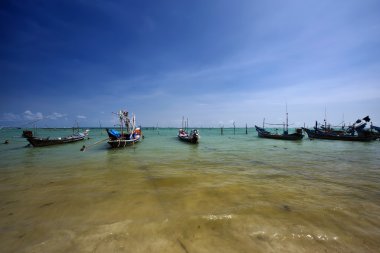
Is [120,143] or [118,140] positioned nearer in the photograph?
[118,140]

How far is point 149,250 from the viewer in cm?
338

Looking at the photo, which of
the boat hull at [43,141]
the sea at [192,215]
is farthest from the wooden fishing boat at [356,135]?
the boat hull at [43,141]

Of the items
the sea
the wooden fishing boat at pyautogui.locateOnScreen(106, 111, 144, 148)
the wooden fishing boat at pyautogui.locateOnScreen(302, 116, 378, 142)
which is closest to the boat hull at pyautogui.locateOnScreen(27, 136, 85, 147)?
the wooden fishing boat at pyautogui.locateOnScreen(106, 111, 144, 148)

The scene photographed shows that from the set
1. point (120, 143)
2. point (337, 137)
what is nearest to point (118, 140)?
point (120, 143)

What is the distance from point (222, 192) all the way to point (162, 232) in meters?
3.39

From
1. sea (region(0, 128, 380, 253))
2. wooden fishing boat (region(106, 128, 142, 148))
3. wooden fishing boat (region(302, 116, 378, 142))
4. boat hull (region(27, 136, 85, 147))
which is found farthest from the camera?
wooden fishing boat (region(302, 116, 378, 142))

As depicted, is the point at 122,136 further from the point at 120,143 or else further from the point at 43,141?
the point at 43,141

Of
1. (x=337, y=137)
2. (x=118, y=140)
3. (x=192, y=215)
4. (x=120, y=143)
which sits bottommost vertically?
(x=192, y=215)

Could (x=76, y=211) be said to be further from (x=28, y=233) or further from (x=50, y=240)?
(x=50, y=240)

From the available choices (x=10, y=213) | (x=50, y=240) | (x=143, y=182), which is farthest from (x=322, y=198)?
(x=10, y=213)

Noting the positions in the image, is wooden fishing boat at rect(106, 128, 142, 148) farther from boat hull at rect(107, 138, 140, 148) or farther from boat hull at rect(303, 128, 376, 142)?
boat hull at rect(303, 128, 376, 142)

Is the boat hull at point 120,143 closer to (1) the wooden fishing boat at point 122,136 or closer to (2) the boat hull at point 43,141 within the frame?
(1) the wooden fishing boat at point 122,136

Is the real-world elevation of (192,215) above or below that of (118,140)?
below

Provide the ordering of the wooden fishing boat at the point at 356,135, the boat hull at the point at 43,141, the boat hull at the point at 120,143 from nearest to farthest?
the boat hull at the point at 120,143 < the boat hull at the point at 43,141 < the wooden fishing boat at the point at 356,135
